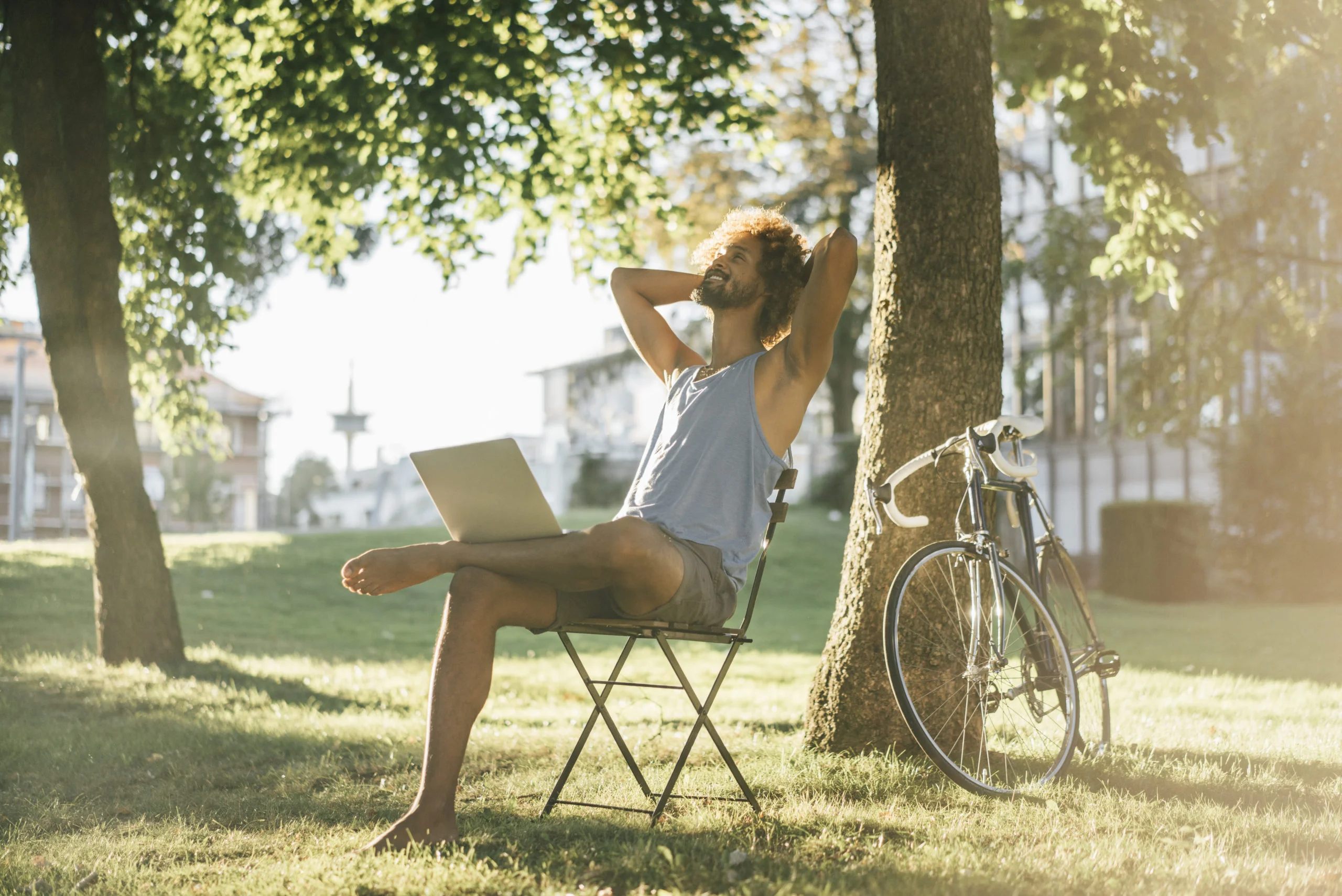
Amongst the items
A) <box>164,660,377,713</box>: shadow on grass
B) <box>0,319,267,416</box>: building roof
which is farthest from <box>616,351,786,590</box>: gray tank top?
<box>0,319,267,416</box>: building roof

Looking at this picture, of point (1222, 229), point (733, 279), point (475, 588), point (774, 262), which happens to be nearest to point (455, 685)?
point (475, 588)

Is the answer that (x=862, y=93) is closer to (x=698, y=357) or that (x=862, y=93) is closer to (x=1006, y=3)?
(x=1006, y=3)

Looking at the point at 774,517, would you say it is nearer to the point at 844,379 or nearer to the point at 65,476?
the point at 844,379

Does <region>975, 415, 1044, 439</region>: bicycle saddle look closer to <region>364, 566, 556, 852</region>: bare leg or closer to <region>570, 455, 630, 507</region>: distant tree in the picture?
<region>364, 566, 556, 852</region>: bare leg

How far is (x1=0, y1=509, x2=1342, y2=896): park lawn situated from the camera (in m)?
3.49

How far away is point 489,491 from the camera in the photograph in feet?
12.6

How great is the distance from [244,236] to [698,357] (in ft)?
24.5

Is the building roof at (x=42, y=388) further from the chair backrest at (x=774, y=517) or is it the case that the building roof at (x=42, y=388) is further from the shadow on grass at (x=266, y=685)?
the chair backrest at (x=774, y=517)

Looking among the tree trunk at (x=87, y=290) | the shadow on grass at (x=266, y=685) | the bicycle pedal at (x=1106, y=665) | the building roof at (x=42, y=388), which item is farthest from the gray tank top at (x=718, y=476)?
the building roof at (x=42, y=388)

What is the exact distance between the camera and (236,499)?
65.1 meters

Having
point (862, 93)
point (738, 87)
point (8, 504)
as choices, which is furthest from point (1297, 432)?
point (8, 504)

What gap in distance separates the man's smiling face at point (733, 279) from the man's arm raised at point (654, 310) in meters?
0.26

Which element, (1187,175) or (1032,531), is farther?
(1187,175)

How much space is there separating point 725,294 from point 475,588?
1.42 meters
